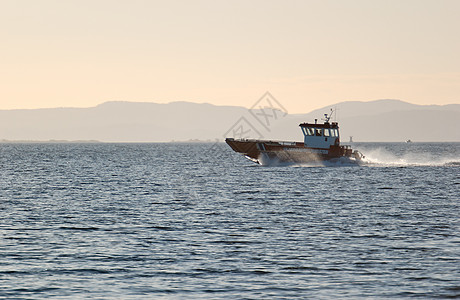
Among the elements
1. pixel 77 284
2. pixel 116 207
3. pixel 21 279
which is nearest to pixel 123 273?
pixel 77 284

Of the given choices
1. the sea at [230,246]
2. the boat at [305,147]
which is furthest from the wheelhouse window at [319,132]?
the sea at [230,246]

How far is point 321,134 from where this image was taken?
288ft

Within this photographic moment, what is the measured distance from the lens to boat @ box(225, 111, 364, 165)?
87750 millimetres

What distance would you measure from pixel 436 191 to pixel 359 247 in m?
32.6

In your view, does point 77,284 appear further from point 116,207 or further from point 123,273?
point 116,207

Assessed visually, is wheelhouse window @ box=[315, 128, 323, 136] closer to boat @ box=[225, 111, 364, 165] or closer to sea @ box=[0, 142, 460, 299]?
boat @ box=[225, 111, 364, 165]

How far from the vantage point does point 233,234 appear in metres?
30.8

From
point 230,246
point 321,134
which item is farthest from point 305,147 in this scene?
point 230,246

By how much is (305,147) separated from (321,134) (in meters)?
3.03

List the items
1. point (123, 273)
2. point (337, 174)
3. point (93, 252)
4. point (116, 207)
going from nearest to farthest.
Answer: point (123, 273) < point (93, 252) < point (116, 207) < point (337, 174)

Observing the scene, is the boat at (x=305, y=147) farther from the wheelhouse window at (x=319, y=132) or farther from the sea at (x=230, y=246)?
the sea at (x=230, y=246)

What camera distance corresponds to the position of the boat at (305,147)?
Answer: 288 feet

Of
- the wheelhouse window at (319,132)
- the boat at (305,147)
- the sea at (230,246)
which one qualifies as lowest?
the sea at (230,246)

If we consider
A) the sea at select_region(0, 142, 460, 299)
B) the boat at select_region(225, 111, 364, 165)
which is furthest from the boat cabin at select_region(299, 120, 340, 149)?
the sea at select_region(0, 142, 460, 299)
